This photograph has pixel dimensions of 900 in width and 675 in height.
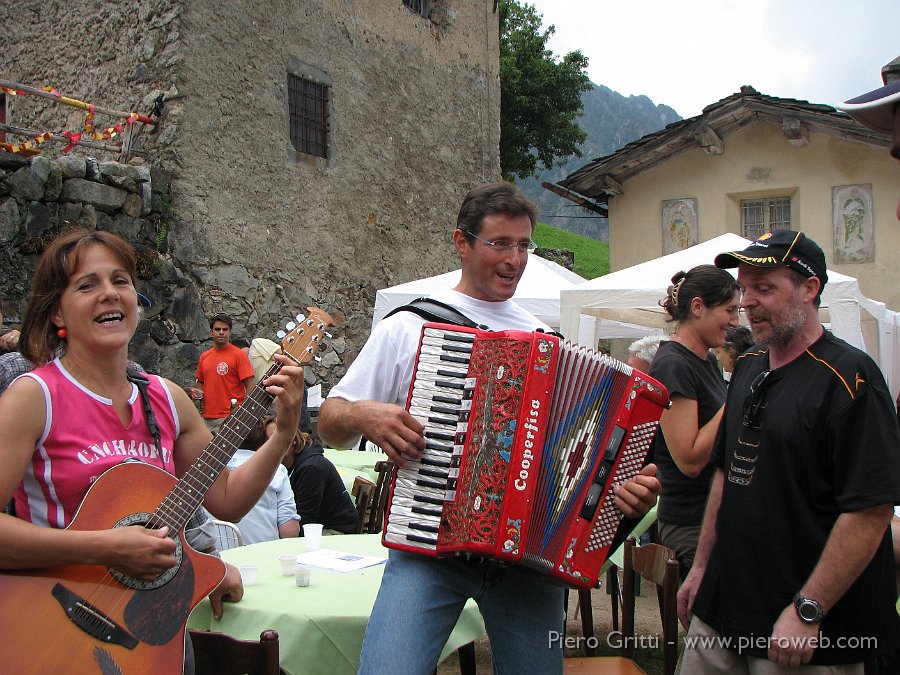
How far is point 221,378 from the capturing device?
8.52 meters

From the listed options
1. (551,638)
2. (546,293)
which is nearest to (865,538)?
(551,638)

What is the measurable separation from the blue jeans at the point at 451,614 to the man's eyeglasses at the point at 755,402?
836mm

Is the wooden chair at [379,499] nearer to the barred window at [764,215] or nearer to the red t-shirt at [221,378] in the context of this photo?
the red t-shirt at [221,378]

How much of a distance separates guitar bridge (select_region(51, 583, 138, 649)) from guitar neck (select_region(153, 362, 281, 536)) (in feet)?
0.95

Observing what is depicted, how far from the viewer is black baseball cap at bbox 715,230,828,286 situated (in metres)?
2.57

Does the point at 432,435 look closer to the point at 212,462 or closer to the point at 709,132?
the point at 212,462

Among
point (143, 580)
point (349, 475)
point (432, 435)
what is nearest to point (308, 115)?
point (349, 475)

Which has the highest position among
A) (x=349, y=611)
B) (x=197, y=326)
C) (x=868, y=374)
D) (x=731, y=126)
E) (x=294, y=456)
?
(x=731, y=126)

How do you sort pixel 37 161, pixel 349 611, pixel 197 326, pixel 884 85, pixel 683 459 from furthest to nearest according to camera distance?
pixel 197 326
pixel 37 161
pixel 683 459
pixel 349 611
pixel 884 85

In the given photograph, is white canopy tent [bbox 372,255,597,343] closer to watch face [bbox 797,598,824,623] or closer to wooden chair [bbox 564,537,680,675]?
wooden chair [bbox 564,537,680,675]

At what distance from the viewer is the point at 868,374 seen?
2355 mm

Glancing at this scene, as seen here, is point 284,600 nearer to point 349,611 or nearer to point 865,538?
point 349,611

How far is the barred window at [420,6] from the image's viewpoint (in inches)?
526

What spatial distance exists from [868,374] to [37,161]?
823cm
